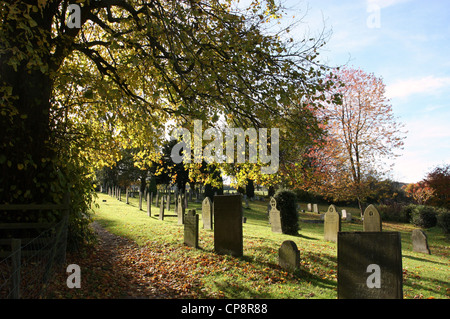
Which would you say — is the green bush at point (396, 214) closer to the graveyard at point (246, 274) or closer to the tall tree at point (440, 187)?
the tall tree at point (440, 187)

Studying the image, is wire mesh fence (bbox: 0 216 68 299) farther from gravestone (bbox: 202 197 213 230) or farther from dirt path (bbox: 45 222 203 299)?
gravestone (bbox: 202 197 213 230)

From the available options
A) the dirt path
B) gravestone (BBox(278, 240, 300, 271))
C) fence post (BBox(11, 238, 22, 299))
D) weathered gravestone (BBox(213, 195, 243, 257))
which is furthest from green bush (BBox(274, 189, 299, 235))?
fence post (BBox(11, 238, 22, 299))

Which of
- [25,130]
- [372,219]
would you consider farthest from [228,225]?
[372,219]

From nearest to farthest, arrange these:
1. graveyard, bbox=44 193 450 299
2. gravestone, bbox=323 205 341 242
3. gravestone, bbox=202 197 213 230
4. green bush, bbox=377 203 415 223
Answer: graveyard, bbox=44 193 450 299
gravestone, bbox=323 205 341 242
gravestone, bbox=202 197 213 230
green bush, bbox=377 203 415 223

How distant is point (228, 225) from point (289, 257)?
2241mm

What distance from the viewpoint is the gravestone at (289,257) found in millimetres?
7434

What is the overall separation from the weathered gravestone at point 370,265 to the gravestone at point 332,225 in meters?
8.76

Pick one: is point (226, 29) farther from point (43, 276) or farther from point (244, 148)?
point (43, 276)

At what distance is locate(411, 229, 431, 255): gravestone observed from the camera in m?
13.3

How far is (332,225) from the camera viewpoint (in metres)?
13.7

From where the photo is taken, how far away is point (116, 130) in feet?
43.7

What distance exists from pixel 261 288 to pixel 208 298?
3.92 ft

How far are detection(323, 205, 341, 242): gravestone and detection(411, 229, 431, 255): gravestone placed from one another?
11.4ft

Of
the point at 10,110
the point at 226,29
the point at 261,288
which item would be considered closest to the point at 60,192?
the point at 10,110
